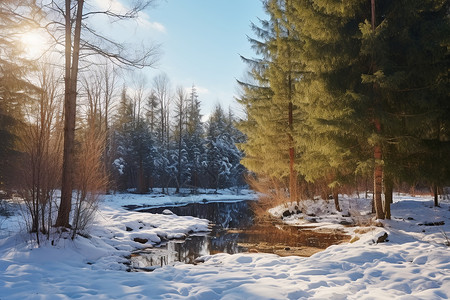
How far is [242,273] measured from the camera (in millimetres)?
5684

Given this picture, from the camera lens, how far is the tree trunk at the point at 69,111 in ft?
26.9

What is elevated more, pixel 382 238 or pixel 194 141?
pixel 194 141

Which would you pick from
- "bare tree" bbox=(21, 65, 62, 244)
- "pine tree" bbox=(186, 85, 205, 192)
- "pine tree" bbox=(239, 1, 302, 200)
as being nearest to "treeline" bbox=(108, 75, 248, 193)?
"pine tree" bbox=(186, 85, 205, 192)

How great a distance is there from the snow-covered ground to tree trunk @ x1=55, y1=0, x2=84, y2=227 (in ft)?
4.18

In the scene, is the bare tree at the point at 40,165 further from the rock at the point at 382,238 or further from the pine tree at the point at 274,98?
the pine tree at the point at 274,98

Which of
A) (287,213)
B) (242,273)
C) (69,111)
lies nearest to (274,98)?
(287,213)

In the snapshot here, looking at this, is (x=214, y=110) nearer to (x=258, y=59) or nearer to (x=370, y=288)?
(x=258, y=59)

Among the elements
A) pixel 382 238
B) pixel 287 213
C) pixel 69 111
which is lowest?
pixel 287 213

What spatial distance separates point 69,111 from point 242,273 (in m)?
6.44

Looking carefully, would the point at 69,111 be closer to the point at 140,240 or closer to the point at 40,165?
the point at 40,165

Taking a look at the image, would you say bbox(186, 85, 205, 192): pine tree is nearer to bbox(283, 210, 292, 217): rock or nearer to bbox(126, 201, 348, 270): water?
bbox(283, 210, 292, 217): rock

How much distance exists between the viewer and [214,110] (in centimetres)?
4500

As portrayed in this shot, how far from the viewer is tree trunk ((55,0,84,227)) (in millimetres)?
8188

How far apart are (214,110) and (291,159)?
29.2 meters
